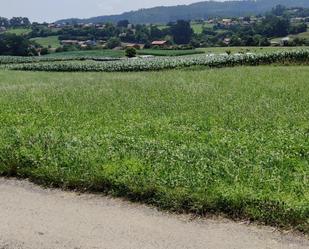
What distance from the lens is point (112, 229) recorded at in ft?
18.9

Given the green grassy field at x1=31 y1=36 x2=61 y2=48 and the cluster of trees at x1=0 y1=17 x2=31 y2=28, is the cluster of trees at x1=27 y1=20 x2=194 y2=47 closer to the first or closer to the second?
the green grassy field at x1=31 y1=36 x2=61 y2=48

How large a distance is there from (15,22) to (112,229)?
158 m

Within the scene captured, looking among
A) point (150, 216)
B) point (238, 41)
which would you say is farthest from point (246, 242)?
point (238, 41)

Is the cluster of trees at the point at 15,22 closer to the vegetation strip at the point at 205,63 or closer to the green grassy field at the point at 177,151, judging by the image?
the vegetation strip at the point at 205,63

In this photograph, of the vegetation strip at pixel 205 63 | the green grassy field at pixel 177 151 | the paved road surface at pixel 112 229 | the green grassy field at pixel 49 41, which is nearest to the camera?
the paved road surface at pixel 112 229

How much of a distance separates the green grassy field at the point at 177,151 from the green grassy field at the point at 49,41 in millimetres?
85932

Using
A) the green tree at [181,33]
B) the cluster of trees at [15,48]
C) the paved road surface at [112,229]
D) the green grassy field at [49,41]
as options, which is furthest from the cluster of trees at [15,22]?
the paved road surface at [112,229]

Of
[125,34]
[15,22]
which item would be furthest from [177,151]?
[15,22]

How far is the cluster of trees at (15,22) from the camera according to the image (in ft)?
486

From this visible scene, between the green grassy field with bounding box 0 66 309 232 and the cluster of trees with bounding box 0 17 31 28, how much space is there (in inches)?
5490

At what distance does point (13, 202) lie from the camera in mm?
6832

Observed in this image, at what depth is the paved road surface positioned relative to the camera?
5.33 metres

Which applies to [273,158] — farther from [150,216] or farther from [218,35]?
[218,35]

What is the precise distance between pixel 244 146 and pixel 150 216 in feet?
10.2
